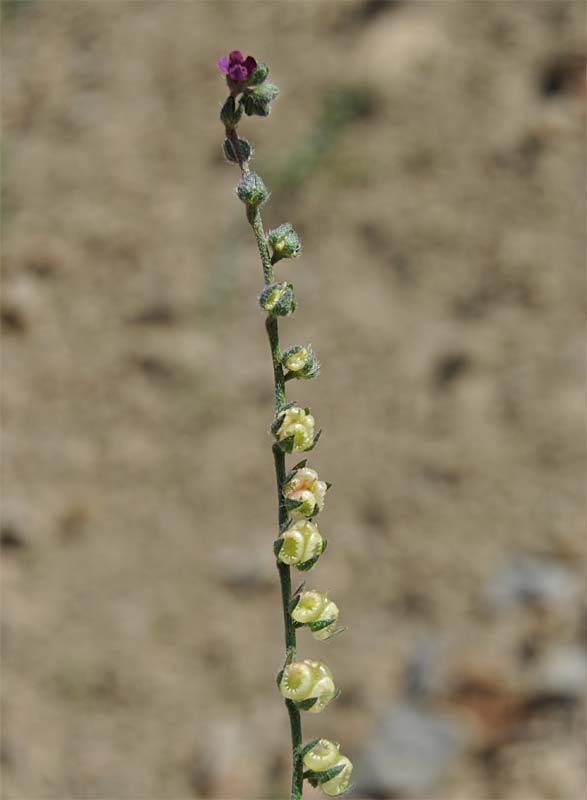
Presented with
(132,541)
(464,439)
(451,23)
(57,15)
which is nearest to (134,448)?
(132,541)

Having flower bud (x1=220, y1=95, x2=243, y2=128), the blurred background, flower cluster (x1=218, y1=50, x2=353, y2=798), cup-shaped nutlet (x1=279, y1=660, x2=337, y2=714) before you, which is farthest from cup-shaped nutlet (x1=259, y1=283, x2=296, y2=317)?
the blurred background

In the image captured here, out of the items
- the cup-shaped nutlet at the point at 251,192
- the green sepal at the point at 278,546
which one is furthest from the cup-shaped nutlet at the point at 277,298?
the green sepal at the point at 278,546

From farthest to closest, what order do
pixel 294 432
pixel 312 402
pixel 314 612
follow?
pixel 312 402
pixel 314 612
pixel 294 432

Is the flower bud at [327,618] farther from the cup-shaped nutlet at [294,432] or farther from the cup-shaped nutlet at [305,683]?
the cup-shaped nutlet at [294,432]

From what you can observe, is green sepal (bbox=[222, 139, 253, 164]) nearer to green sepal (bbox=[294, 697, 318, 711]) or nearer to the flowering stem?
the flowering stem

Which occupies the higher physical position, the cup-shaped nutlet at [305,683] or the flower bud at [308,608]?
the flower bud at [308,608]

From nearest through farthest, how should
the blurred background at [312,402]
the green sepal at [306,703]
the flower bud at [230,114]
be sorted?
the flower bud at [230,114]
the green sepal at [306,703]
the blurred background at [312,402]

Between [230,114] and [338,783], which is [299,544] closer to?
[338,783]

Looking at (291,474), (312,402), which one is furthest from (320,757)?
(312,402)

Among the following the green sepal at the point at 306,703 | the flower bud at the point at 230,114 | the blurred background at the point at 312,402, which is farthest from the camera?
the blurred background at the point at 312,402
